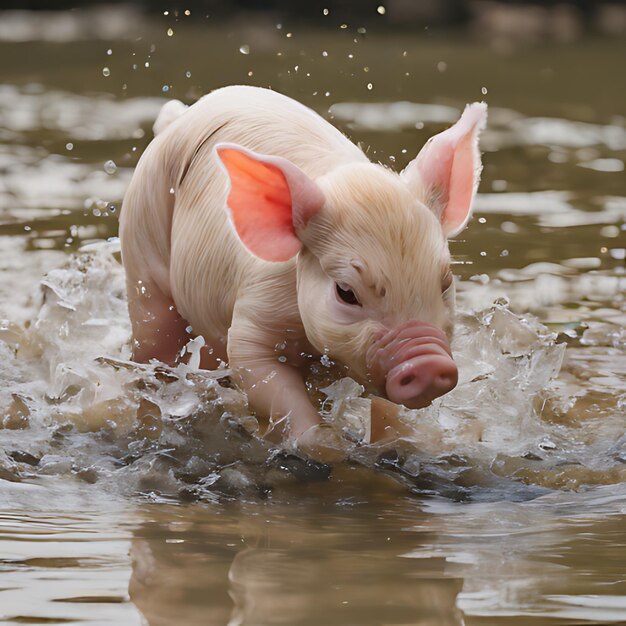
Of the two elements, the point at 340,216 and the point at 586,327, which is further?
the point at 586,327

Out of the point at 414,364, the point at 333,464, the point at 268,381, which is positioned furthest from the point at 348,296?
the point at 333,464

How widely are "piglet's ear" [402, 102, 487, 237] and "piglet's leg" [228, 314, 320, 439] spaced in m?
0.51

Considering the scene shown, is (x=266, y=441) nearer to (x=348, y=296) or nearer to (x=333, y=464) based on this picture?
(x=333, y=464)

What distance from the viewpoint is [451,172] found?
9.80ft

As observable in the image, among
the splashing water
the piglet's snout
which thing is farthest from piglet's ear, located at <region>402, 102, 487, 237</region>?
the splashing water

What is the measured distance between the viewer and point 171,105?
392cm

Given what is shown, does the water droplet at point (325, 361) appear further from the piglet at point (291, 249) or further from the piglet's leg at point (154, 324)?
the piglet's leg at point (154, 324)

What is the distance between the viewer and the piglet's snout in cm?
259

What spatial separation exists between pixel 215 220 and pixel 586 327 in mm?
1682

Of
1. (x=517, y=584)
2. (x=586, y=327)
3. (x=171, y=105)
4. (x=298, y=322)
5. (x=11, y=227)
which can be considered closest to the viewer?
(x=517, y=584)

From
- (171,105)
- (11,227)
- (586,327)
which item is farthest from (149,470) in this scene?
(11,227)

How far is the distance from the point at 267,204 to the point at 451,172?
45 centimetres

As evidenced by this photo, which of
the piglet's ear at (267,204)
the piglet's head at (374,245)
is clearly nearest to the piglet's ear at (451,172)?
the piglet's head at (374,245)

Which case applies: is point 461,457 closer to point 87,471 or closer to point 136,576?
point 87,471
